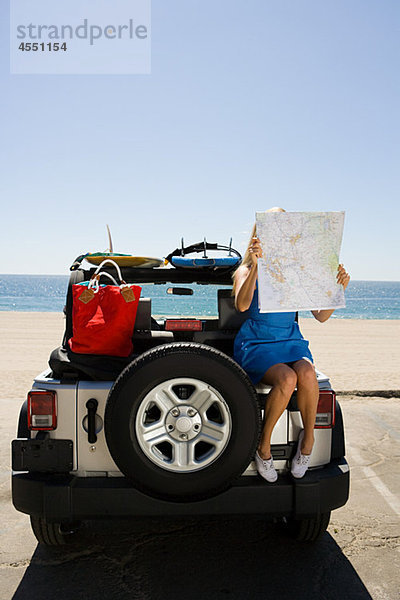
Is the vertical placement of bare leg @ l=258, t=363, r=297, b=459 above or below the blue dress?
below

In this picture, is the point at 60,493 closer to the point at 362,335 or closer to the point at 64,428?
the point at 64,428

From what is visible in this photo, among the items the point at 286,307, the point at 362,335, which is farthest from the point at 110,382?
the point at 362,335

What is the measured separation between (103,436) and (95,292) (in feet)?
2.70

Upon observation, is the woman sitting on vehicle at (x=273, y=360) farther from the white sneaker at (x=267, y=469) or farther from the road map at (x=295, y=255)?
the road map at (x=295, y=255)

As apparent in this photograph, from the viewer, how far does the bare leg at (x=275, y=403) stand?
295 centimetres

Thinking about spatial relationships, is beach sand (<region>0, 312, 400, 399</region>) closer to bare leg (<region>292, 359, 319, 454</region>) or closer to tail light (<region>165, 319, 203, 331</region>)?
tail light (<region>165, 319, 203, 331</region>)

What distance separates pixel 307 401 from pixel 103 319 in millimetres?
1249

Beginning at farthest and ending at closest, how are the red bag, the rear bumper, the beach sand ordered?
the beach sand, the red bag, the rear bumper

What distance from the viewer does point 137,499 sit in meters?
2.86

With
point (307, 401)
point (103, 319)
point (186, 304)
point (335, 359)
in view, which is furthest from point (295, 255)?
point (186, 304)

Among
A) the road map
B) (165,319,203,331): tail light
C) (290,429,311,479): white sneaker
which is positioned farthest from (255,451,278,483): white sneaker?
(165,319,203,331): tail light

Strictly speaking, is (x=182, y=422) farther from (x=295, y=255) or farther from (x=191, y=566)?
(x=295, y=255)

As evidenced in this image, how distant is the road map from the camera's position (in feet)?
10.4

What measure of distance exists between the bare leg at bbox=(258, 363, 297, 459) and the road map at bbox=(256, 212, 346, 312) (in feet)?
1.37
